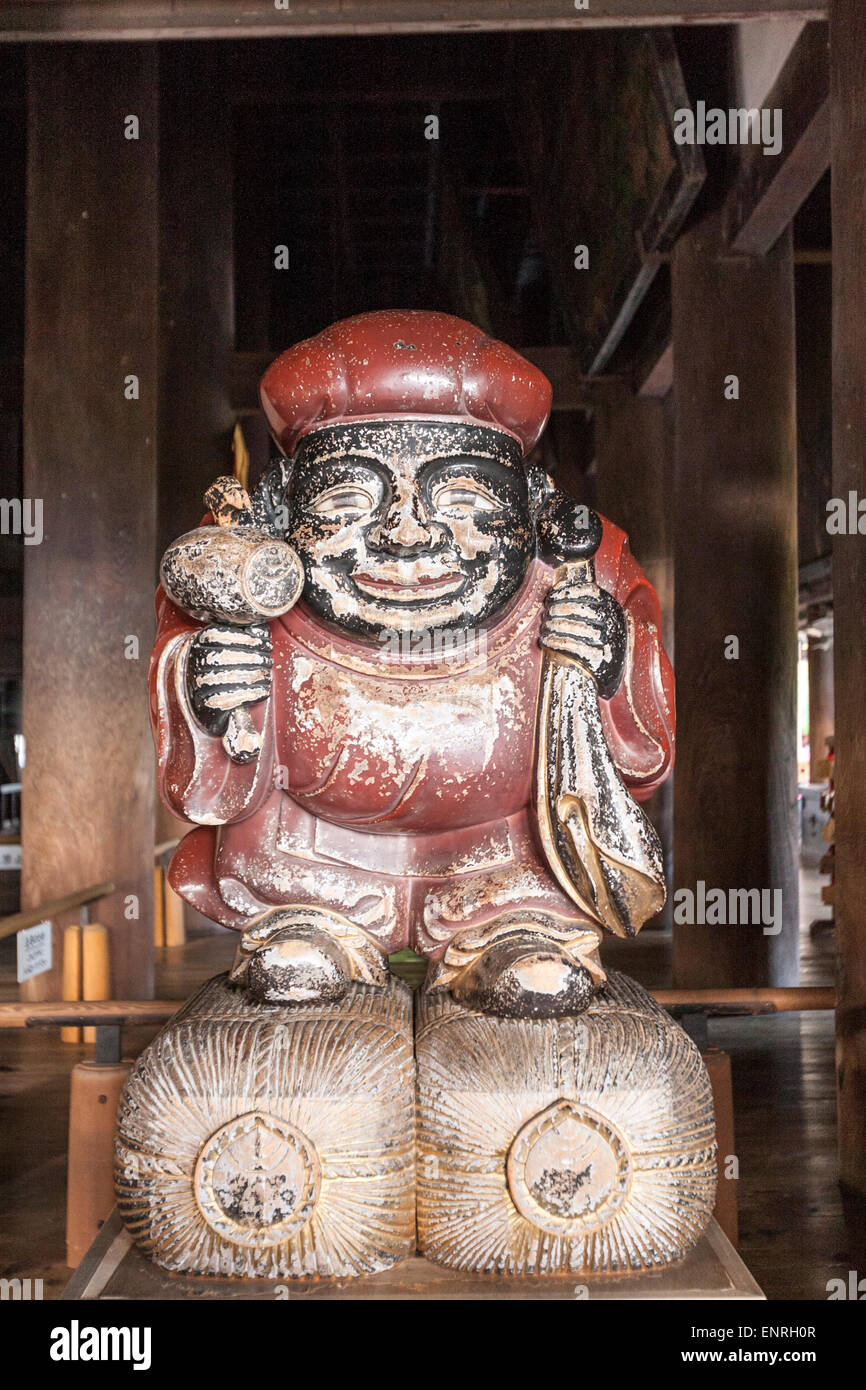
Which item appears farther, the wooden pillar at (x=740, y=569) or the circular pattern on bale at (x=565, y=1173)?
the wooden pillar at (x=740, y=569)

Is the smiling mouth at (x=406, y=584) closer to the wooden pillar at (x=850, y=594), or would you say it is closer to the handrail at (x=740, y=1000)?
the handrail at (x=740, y=1000)

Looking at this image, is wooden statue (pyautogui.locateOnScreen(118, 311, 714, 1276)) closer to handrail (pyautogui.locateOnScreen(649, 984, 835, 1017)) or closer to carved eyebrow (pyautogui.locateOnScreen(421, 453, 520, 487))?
carved eyebrow (pyautogui.locateOnScreen(421, 453, 520, 487))

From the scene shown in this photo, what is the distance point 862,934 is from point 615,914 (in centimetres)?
93

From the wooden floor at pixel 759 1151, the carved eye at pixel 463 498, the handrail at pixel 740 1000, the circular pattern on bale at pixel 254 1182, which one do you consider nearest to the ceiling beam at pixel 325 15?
the carved eye at pixel 463 498

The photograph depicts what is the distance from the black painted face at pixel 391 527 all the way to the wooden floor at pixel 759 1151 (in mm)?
1398

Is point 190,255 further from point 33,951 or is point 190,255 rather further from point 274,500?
point 274,500

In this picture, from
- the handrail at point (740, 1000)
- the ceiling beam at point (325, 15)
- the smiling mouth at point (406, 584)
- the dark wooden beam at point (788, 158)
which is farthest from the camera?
the dark wooden beam at point (788, 158)

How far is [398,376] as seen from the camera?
5.66 feet

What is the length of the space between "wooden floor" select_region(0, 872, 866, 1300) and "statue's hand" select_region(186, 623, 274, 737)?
1.20 m

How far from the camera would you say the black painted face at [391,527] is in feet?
5.59

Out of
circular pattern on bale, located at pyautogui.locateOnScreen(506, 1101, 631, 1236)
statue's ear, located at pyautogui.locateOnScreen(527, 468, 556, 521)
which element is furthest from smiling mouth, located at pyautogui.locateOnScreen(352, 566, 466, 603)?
circular pattern on bale, located at pyautogui.locateOnScreen(506, 1101, 631, 1236)

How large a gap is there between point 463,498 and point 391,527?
13 cm

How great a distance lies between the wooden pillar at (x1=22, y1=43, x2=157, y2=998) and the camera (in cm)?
391

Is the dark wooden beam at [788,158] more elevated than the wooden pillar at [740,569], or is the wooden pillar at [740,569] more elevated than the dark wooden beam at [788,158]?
the dark wooden beam at [788,158]
